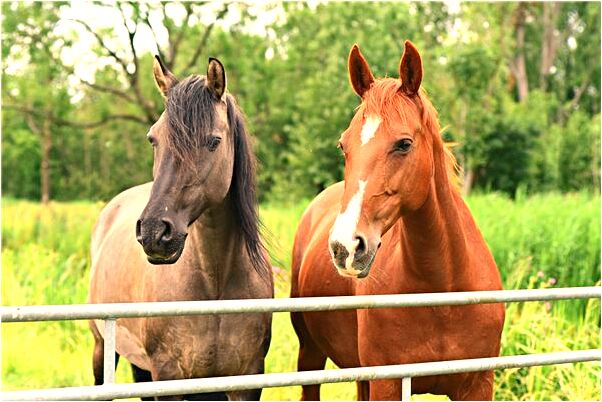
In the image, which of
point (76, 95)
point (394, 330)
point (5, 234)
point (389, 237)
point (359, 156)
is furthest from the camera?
A: point (76, 95)

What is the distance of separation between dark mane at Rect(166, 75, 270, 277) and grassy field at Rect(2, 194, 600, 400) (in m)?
0.76

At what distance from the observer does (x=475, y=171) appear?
27.7 m

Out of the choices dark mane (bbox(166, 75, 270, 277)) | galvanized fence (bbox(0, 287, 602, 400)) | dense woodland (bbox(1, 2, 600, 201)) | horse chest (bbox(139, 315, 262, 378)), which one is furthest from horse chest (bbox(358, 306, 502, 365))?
dense woodland (bbox(1, 2, 600, 201))

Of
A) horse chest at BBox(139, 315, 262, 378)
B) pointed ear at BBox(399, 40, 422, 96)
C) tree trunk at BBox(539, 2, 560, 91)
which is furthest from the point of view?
tree trunk at BBox(539, 2, 560, 91)

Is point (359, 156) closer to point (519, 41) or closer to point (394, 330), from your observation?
point (394, 330)

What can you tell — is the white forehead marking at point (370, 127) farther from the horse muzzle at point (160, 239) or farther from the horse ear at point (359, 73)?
the horse muzzle at point (160, 239)

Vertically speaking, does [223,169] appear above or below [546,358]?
above

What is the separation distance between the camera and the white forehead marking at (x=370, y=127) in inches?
130

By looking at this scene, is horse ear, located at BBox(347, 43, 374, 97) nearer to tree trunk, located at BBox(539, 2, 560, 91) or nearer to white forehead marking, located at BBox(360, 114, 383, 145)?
white forehead marking, located at BBox(360, 114, 383, 145)

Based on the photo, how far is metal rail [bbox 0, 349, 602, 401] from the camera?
7.91 feet

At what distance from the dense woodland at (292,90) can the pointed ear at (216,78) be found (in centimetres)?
1111

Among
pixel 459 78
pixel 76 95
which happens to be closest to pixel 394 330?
pixel 76 95

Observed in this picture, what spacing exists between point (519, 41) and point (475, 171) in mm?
10745

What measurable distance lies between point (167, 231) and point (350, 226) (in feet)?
2.92
